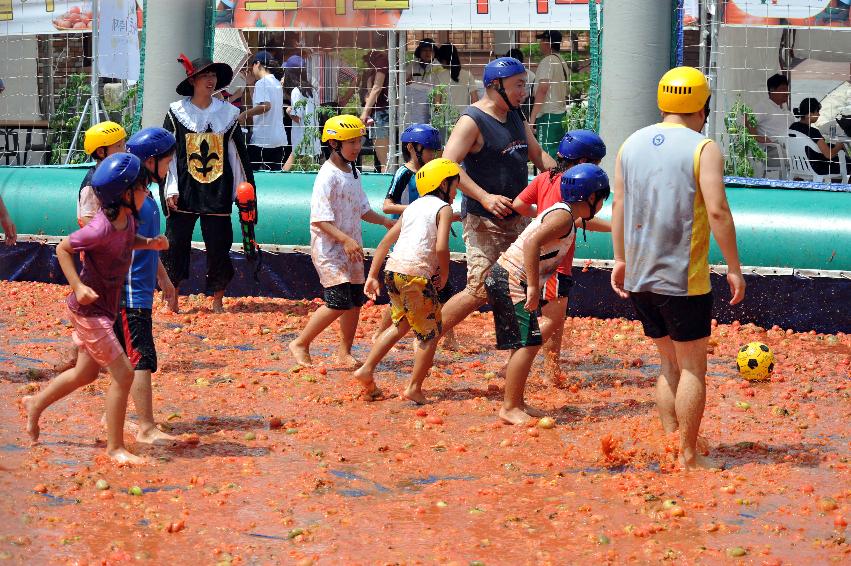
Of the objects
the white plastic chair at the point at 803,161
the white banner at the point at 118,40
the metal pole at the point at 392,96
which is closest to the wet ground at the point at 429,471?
the white plastic chair at the point at 803,161

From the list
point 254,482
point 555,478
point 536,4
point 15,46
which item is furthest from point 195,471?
point 15,46

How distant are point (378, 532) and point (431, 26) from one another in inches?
311

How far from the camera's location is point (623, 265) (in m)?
6.01

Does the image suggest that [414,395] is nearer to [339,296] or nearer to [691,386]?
[339,296]

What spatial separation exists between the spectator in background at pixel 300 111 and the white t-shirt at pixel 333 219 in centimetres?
449

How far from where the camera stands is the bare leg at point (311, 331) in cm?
818

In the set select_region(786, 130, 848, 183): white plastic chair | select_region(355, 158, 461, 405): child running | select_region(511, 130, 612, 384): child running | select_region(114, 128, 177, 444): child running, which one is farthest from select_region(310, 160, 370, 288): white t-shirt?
select_region(786, 130, 848, 183): white plastic chair

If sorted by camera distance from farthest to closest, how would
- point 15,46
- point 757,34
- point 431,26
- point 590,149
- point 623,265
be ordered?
1. point 15,46
2. point 431,26
3. point 757,34
4. point 590,149
5. point 623,265

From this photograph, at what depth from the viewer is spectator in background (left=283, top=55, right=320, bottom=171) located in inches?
501

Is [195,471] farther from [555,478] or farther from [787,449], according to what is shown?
[787,449]

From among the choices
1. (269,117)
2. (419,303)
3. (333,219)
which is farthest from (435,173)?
(269,117)

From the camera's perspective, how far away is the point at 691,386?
18.6 ft

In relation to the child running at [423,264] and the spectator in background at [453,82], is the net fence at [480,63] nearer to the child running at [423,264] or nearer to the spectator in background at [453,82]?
the spectator in background at [453,82]

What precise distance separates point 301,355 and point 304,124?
4.94 meters
